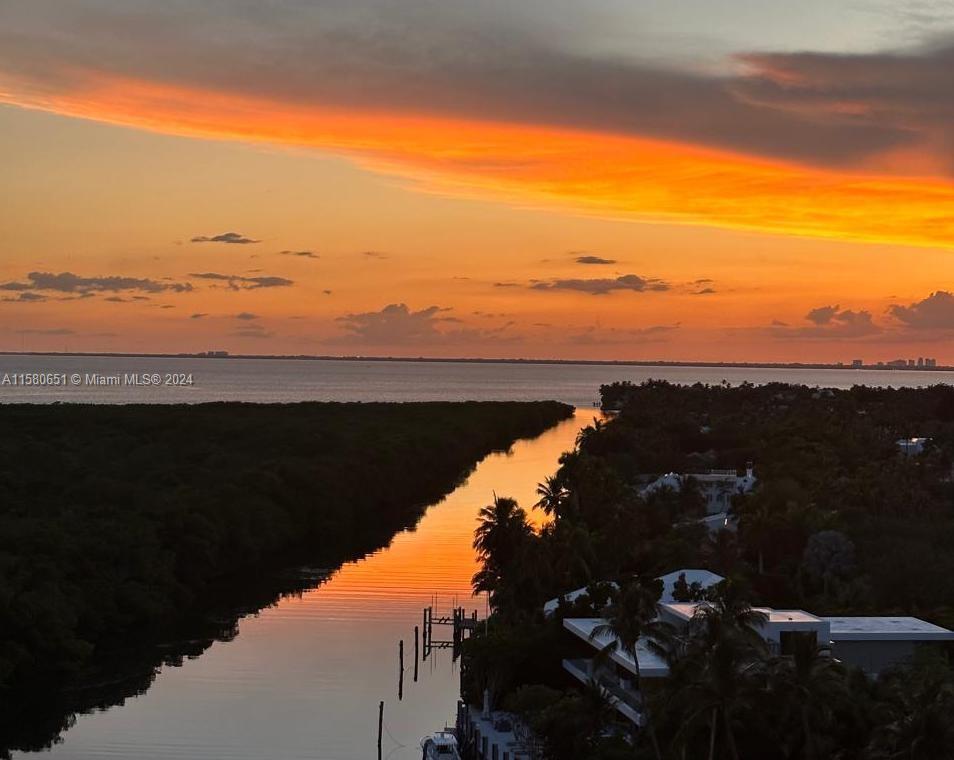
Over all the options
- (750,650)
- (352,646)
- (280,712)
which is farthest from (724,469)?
(750,650)

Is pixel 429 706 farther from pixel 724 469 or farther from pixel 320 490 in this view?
pixel 724 469

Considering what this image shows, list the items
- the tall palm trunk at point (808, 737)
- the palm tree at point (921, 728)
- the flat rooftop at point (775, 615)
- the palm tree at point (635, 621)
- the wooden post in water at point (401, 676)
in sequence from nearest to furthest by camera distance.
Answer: the palm tree at point (921, 728), the tall palm trunk at point (808, 737), the palm tree at point (635, 621), the flat rooftop at point (775, 615), the wooden post in water at point (401, 676)

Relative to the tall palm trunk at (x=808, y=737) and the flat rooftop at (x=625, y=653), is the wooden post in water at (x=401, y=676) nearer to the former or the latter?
the flat rooftop at (x=625, y=653)

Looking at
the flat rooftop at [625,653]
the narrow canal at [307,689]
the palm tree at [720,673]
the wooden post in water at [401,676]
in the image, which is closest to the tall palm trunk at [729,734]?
the palm tree at [720,673]

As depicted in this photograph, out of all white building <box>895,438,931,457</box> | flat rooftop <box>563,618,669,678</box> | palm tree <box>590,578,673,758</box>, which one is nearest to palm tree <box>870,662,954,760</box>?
palm tree <box>590,578,673,758</box>

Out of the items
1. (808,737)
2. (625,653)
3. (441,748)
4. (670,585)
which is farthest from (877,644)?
(441,748)

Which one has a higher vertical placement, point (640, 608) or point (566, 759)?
point (640, 608)

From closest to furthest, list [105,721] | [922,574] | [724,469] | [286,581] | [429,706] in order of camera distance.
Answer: [105,721]
[429,706]
[922,574]
[286,581]
[724,469]
